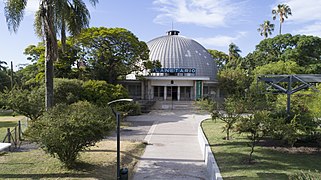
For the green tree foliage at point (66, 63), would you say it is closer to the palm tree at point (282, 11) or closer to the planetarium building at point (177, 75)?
the planetarium building at point (177, 75)

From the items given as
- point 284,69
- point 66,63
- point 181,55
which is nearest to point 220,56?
point 181,55

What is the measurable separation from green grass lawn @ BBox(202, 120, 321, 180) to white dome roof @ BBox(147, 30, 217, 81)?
3800 cm

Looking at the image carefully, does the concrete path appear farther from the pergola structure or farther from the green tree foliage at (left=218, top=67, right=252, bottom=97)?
the green tree foliage at (left=218, top=67, right=252, bottom=97)

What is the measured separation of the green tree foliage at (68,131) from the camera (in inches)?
302

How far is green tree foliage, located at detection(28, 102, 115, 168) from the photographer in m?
7.67

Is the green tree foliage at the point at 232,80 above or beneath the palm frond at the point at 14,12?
beneath

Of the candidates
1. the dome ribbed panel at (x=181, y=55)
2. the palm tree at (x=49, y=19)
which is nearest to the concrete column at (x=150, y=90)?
the dome ribbed panel at (x=181, y=55)

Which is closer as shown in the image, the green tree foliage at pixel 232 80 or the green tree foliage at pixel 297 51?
the green tree foliage at pixel 297 51

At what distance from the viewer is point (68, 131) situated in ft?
25.4

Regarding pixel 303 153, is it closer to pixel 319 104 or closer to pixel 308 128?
pixel 308 128

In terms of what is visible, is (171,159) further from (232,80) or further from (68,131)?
(232,80)

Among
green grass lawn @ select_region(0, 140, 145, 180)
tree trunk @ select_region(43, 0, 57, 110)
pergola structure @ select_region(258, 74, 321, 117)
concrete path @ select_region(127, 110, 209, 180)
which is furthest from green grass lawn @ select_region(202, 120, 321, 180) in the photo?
tree trunk @ select_region(43, 0, 57, 110)

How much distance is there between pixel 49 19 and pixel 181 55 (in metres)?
40.2

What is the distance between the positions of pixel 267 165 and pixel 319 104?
561cm
